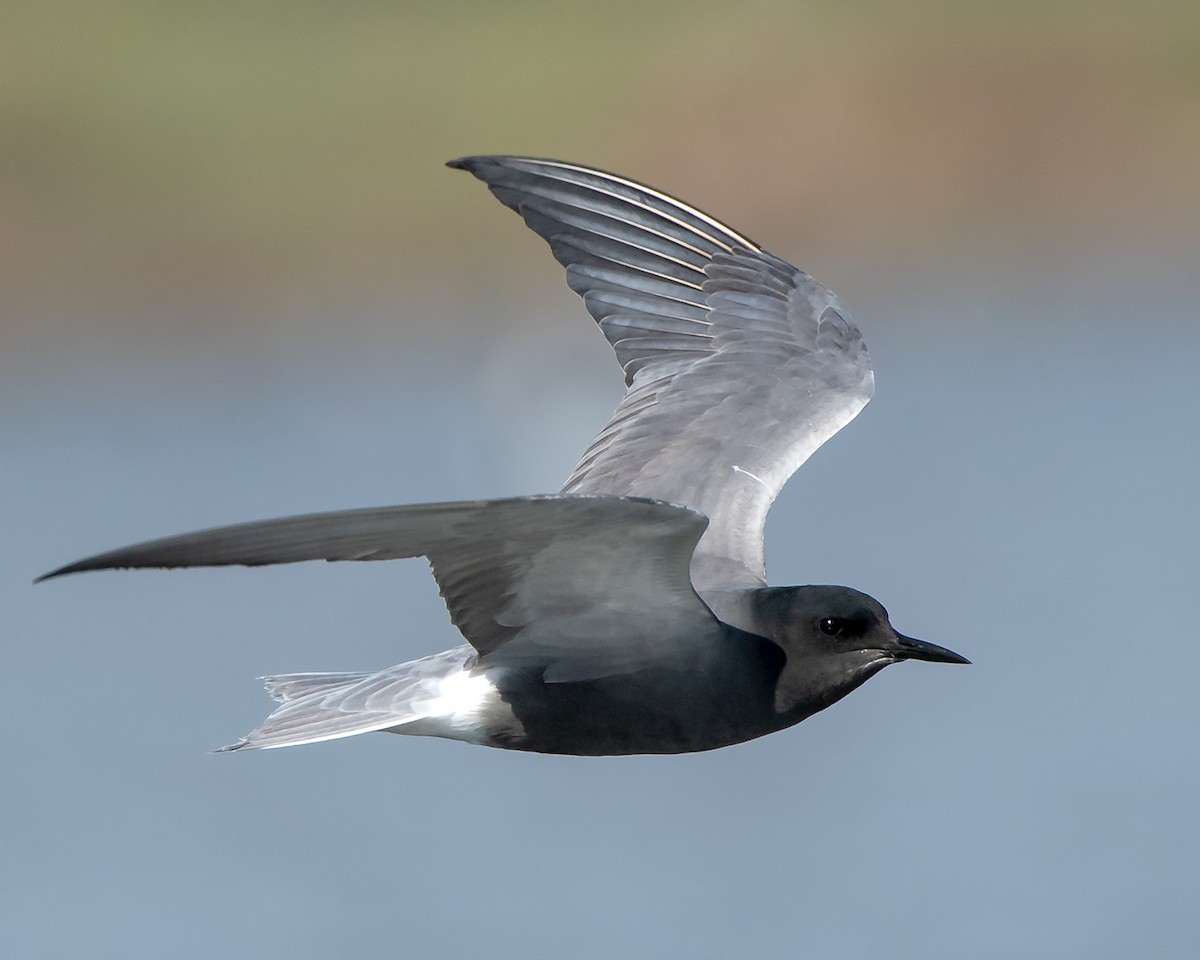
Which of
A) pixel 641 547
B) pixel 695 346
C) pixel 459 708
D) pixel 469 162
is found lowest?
pixel 459 708

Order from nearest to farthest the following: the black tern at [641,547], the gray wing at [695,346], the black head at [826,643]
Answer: the black tern at [641,547], the black head at [826,643], the gray wing at [695,346]

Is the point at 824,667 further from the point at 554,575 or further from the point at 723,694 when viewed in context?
the point at 554,575

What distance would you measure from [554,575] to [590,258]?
4.05 ft

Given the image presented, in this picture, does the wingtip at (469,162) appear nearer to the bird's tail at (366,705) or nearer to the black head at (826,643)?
the bird's tail at (366,705)

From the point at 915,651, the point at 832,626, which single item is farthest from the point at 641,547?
the point at 915,651

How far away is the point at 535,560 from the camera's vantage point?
2773 mm

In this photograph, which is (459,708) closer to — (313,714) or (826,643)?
(313,714)

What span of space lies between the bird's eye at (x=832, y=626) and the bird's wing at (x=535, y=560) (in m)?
0.18

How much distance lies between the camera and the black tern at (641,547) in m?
2.60

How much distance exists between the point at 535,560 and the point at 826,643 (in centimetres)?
53

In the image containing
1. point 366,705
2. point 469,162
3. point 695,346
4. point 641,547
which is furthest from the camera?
point 695,346

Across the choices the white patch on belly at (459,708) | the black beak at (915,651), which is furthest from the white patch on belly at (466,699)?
the black beak at (915,651)

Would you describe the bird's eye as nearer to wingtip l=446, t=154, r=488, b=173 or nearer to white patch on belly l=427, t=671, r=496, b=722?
white patch on belly l=427, t=671, r=496, b=722

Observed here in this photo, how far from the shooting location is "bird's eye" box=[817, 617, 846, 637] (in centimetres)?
297
